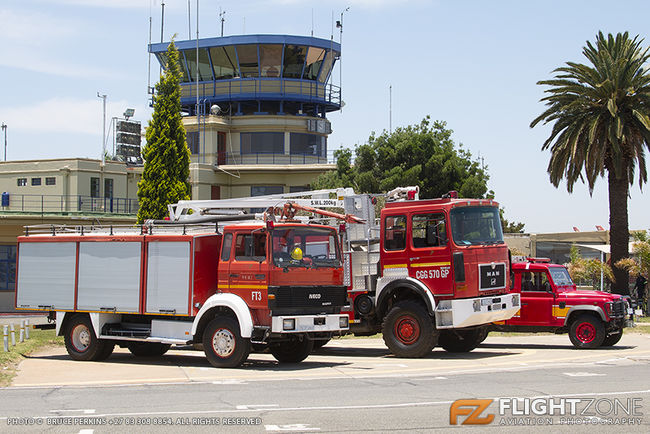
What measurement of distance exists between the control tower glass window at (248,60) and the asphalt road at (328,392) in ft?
102

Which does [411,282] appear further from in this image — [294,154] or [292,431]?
[294,154]

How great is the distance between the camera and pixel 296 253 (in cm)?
1559

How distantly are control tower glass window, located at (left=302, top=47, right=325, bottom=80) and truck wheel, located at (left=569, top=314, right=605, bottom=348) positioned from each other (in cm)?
3185

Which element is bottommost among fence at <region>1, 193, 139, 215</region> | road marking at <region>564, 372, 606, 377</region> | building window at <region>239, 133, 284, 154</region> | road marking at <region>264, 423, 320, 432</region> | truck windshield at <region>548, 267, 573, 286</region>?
road marking at <region>564, 372, 606, 377</region>

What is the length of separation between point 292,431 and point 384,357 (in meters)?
9.39

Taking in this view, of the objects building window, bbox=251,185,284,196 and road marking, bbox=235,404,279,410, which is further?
building window, bbox=251,185,284,196

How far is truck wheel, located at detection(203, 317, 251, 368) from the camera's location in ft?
50.5

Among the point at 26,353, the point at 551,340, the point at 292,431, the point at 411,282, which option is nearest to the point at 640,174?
the point at 551,340

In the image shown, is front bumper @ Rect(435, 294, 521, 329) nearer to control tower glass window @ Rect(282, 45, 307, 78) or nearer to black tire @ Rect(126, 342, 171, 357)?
black tire @ Rect(126, 342, 171, 357)

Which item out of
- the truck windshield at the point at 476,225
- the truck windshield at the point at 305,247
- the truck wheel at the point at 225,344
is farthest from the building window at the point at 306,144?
the truck wheel at the point at 225,344

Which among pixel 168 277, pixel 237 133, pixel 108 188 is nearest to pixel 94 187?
pixel 108 188

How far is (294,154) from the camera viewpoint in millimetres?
48406


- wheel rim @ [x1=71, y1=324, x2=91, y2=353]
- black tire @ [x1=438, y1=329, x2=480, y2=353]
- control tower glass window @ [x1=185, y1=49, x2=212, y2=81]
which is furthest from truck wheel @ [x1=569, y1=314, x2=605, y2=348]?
control tower glass window @ [x1=185, y1=49, x2=212, y2=81]

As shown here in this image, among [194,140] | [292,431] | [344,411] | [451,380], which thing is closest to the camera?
[292,431]
